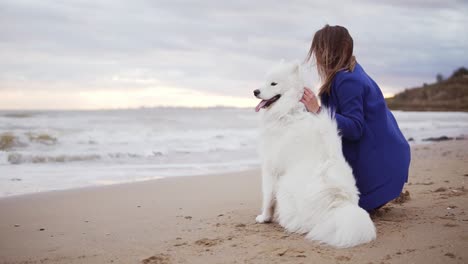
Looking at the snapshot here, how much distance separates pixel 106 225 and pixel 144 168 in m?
4.01

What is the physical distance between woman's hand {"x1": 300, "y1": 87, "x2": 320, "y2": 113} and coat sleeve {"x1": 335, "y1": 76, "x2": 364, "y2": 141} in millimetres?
166

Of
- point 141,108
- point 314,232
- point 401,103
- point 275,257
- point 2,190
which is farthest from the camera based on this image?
point 401,103

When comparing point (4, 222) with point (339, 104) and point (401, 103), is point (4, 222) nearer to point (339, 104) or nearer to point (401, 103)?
point (339, 104)

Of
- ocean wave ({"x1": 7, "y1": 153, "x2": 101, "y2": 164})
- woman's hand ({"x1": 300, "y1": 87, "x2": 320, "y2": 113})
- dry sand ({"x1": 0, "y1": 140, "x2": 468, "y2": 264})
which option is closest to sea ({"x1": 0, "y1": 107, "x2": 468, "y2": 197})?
ocean wave ({"x1": 7, "y1": 153, "x2": 101, "y2": 164})

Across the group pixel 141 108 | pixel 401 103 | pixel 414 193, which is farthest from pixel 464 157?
pixel 401 103

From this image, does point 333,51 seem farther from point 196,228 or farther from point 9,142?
point 9,142

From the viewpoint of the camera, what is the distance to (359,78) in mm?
3412

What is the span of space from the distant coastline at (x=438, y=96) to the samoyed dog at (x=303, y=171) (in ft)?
92.9

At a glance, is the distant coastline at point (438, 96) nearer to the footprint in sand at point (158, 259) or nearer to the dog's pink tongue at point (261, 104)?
the dog's pink tongue at point (261, 104)

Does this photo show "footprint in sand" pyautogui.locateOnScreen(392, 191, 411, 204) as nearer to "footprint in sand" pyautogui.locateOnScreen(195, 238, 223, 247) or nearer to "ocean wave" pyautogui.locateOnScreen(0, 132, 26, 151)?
"footprint in sand" pyautogui.locateOnScreen(195, 238, 223, 247)

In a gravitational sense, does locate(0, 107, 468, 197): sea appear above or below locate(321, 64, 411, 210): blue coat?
below

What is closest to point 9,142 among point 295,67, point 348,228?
point 295,67

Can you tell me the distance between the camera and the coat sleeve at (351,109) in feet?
10.9

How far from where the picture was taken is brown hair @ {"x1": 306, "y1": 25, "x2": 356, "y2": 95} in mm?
3484
